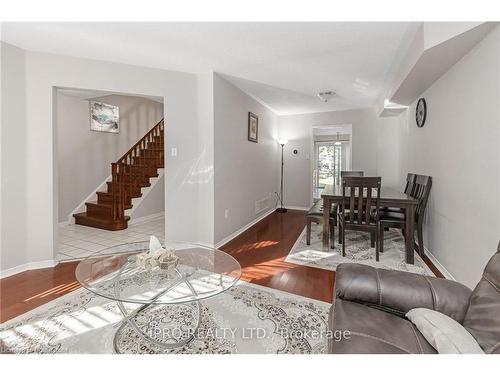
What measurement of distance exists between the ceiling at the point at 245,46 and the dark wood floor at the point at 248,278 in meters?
2.31

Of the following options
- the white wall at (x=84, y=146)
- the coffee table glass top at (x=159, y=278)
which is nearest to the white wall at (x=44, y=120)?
A: the coffee table glass top at (x=159, y=278)

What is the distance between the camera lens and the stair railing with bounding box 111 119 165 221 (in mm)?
4520

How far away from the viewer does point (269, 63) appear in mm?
3010

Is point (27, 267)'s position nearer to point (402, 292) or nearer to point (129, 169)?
point (129, 169)

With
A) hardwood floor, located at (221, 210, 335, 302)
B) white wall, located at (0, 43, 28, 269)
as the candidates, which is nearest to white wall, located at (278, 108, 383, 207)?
hardwood floor, located at (221, 210, 335, 302)

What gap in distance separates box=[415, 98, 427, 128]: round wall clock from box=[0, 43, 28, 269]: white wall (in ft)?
15.4

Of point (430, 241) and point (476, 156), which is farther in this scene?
point (430, 241)

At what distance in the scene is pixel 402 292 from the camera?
4.10 ft

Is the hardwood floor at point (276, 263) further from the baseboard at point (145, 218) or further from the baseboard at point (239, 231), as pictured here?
the baseboard at point (145, 218)

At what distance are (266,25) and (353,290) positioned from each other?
214 centimetres

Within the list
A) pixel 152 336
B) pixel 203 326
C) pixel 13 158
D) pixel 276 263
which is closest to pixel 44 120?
pixel 13 158
